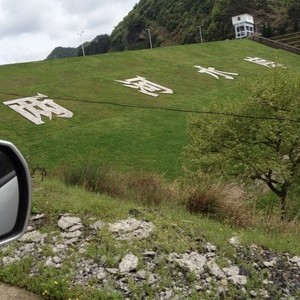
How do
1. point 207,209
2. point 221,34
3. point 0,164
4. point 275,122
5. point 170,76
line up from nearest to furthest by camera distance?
point 0,164 < point 207,209 < point 275,122 < point 170,76 < point 221,34

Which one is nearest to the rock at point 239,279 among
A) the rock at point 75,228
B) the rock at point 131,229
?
the rock at point 131,229

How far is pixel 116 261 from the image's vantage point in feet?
17.6

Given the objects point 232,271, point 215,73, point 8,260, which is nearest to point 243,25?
point 215,73

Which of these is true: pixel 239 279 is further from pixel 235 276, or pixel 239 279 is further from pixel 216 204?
pixel 216 204

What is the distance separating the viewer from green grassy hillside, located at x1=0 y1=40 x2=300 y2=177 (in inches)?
811

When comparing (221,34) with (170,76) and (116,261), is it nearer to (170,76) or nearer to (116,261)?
(170,76)

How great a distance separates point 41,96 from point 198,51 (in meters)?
23.8

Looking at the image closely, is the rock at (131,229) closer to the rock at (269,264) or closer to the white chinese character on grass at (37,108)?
the rock at (269,264)

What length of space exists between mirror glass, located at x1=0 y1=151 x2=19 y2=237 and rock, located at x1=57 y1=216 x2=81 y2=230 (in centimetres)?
411

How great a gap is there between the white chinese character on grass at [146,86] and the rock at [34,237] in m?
25.2

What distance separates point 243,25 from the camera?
8856 centimetres

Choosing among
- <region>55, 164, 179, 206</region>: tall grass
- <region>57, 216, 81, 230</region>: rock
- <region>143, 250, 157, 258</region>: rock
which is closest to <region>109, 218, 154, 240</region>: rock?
<region>143, 250, 157, 258</region>: rock

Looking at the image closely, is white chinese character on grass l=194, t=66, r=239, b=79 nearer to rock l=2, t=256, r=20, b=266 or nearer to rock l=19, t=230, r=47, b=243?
rock l=19, t=230, r=47, b=243

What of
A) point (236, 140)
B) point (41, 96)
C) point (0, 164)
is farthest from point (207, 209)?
point (41, 96)
